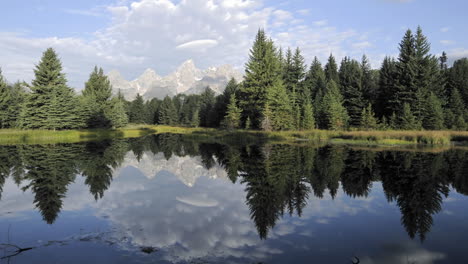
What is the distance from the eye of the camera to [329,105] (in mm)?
47688

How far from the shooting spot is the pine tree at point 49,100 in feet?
138

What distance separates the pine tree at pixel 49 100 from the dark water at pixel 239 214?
96.8 feet

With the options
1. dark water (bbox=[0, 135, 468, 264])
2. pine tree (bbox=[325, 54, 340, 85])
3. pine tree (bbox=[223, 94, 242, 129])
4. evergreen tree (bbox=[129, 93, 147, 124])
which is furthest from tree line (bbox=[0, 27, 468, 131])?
evergreen tree (bbox=[129, 93, 147, 124])

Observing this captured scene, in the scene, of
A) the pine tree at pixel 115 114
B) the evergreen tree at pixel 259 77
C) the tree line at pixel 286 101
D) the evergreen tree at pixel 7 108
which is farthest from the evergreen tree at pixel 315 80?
the evergreen tree at pixel 7 108

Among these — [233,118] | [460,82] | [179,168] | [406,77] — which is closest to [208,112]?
[233,118]

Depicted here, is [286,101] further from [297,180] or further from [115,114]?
[115,114]

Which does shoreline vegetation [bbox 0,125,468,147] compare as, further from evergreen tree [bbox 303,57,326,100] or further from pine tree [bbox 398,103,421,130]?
evergreen tree [bbox 303,57,326,100]

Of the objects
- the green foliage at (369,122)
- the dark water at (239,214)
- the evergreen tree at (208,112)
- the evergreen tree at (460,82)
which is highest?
the evergreen tree at (460,82)

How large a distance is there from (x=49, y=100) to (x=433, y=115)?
56.2 m

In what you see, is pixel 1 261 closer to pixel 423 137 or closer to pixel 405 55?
pixel 423 137

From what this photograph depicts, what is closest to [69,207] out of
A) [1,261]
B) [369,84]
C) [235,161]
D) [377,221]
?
[1,261]

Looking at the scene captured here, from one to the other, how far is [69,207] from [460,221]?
12016mm

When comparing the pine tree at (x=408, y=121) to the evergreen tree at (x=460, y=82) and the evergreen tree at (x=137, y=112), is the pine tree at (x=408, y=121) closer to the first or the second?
the evergreen tree at (x=460, y=82)

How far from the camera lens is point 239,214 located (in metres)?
8.96
